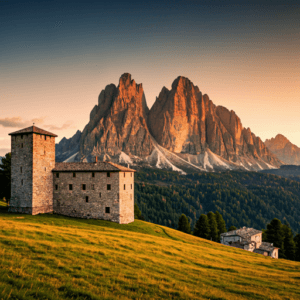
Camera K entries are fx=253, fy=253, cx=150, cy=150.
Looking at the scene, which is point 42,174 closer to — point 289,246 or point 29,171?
point 29,171

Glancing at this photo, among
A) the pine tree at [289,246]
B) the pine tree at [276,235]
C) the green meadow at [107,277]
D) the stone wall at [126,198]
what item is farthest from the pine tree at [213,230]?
the green meadow at [107,277]

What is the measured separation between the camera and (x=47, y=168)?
56875 mm

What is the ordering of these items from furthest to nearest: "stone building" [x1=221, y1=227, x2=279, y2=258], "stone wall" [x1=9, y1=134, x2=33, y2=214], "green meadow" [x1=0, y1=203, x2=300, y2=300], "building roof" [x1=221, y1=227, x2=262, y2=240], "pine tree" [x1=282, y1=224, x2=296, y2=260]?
"building roof" [x1=221, y1=227, x2=262, y2=240] < "pine tree" [x1=282, y1=224, x2=296, y2=260] < "stone building" [x1=221, y1=227, x2=279, y2=258] < "stone wall" [x1=9, y1=134, x2=33, y2=214] < "green meadow" [x1=0, y1=203, x2=300, y2=300]

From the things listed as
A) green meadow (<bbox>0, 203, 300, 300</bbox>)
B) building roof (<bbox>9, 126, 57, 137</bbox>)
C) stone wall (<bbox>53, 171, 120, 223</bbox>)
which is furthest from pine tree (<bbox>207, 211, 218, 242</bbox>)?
green meadow (<bbox>0, 203, 300, 300</bbox>)

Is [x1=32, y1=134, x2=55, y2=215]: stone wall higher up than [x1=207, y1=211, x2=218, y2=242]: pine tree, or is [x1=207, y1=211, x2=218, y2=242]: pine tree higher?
[x1=32, y1=134, x2=55, y2=215]: stone wall

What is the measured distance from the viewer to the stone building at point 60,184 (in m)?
53.1

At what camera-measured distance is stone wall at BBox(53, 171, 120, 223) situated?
5494cm

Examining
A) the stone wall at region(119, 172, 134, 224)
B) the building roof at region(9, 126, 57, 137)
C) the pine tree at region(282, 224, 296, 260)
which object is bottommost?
the pine tree at region(282, 224, 296, 260)

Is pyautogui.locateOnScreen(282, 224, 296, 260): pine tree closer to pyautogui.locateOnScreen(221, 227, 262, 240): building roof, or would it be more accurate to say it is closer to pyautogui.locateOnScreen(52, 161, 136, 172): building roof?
pyautogui.locateOnScreen(221, 227, 262, 240): building roof

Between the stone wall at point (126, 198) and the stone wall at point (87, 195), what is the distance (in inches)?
44.6

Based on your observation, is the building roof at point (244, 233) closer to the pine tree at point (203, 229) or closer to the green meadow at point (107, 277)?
the pine tree at point (203, 229)

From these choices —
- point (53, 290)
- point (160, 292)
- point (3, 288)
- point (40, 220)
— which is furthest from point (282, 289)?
point (40, 220)

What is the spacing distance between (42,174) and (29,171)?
10.3ft

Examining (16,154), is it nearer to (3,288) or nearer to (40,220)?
(40,220)
